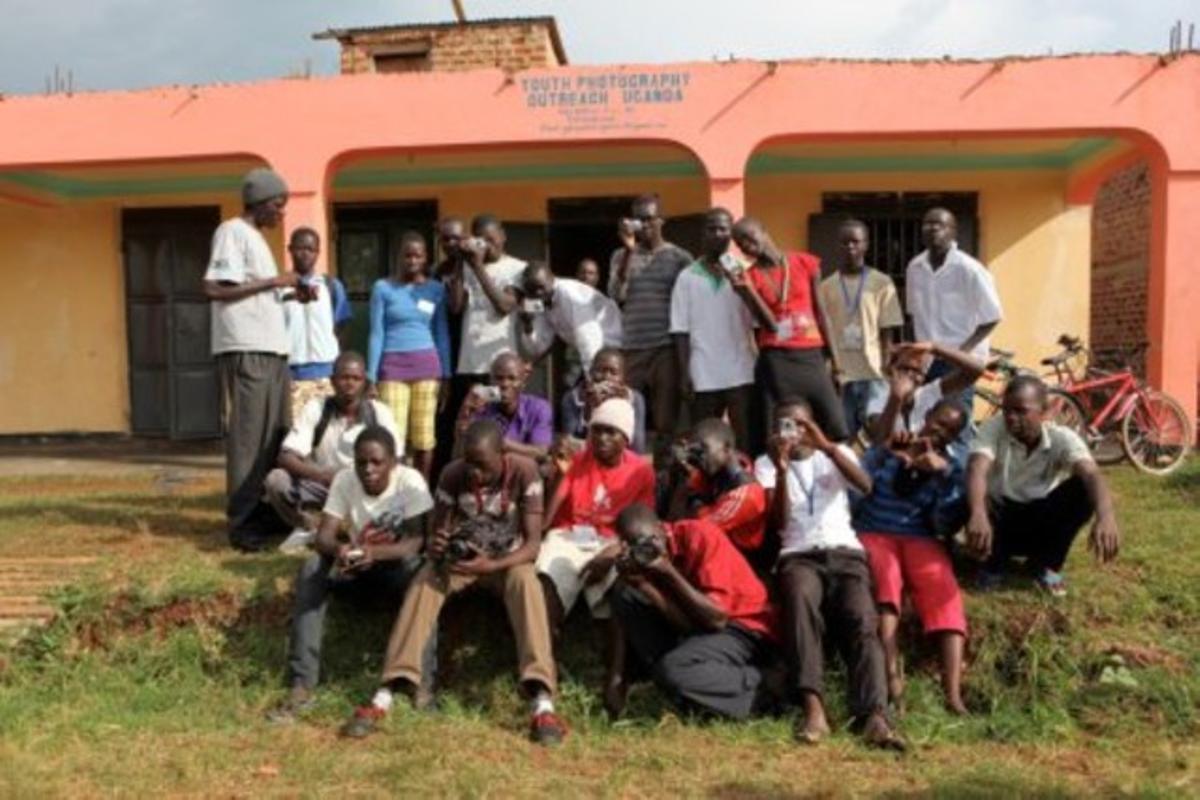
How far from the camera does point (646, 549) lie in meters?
3.72

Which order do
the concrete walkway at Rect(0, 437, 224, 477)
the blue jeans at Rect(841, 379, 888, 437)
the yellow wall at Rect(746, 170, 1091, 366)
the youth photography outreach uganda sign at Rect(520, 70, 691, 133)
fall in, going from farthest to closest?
1. the yellow wall at Rect(746, 170, 1091, 366)
2. the concrete walkway at Rect(0, 437, 224, 477)
3. the youth photography outreach uganda sign at Rect(520, 70, 691, 133)
4. the blue jeans at Rect(841, 379, 888, 437)

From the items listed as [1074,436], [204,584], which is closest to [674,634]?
[1074,436]

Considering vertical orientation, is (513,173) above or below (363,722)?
above

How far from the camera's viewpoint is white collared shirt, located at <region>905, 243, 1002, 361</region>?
16.2 feet

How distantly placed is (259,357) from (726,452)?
2.35m

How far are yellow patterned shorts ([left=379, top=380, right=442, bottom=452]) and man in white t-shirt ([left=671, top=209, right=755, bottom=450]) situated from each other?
4.14 ft

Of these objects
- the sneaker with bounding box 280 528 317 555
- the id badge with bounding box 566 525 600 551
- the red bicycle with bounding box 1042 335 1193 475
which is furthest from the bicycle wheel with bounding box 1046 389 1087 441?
the sneaker with bounding box 280 528 317 555

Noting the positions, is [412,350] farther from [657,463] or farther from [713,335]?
[713,335]

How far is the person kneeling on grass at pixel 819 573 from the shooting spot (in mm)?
3699

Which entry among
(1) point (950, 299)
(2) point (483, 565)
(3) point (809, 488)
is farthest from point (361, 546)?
(1) point (950, 299)

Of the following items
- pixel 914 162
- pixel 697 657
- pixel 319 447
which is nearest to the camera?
pixel 697 657

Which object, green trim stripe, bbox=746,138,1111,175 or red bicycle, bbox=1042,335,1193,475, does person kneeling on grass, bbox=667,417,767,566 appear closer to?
red bicycle, bbox=1042,335,1193,475

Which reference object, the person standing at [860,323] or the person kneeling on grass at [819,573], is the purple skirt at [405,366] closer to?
the person kneeling on grass at [819,573]

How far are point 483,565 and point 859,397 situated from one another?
7.50ft
